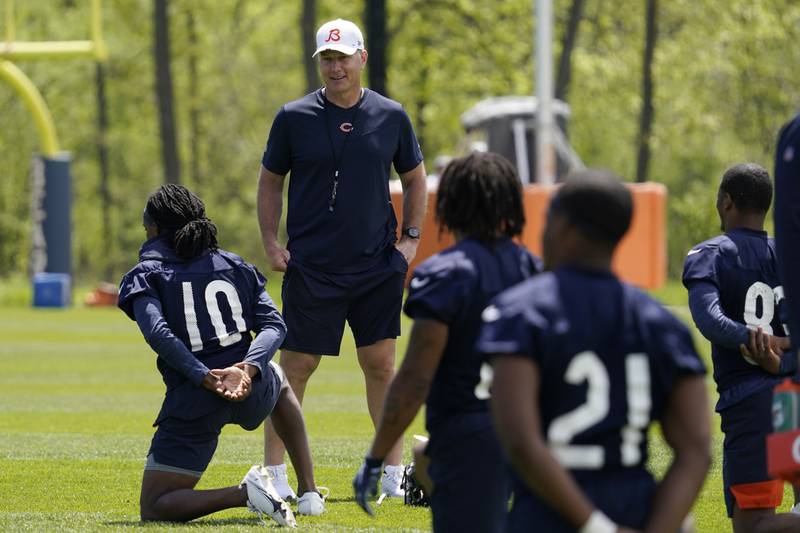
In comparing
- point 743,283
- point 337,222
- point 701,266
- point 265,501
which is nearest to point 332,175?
point 337,222

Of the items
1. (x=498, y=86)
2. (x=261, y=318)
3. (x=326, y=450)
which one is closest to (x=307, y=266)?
(x=261, y=318)

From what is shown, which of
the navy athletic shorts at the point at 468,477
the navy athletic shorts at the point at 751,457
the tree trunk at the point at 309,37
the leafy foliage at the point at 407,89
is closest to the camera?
the navy athletic shorts at the point at 468,477

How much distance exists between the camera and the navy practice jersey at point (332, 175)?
25.6 feet

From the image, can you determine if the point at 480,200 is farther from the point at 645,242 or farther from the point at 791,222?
the point at 645,242

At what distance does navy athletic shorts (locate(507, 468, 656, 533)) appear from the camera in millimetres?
3791

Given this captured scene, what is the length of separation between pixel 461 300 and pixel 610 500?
0.91 m

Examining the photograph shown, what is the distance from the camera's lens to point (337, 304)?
25.9 feet

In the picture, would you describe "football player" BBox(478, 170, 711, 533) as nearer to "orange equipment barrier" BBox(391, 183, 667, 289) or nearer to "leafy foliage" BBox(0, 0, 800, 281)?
"orange equipment barrier" BBox(391, 183, 667, 289)

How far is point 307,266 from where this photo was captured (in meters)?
7.88

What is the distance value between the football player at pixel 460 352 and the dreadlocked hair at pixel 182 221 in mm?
2548

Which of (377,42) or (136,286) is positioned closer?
(136,286)

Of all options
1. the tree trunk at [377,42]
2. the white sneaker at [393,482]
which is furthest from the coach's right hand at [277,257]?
the tree trunk at [377,42]

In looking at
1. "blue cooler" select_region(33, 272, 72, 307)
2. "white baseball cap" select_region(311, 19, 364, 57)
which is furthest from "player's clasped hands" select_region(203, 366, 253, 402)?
"blue cooler" select_region(33, 272, 72, 307)

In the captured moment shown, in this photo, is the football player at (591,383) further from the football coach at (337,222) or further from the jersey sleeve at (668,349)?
the football coach at (337,222)
